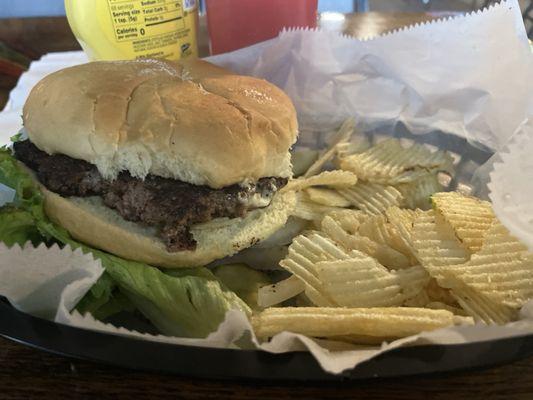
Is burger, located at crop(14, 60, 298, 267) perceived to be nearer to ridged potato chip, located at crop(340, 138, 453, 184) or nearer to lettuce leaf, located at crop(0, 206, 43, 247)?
lettuce leaf, located at crop(0, 206, 43, 247)

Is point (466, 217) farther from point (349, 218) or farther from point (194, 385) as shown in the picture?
point (194, 385)

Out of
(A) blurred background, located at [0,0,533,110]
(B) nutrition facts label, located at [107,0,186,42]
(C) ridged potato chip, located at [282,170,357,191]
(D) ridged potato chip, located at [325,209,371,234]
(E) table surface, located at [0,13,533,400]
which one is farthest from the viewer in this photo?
(A) blurred background, located at [0,0,533,110]

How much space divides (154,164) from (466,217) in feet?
2.19

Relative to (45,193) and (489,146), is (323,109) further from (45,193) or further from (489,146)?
(45,193)

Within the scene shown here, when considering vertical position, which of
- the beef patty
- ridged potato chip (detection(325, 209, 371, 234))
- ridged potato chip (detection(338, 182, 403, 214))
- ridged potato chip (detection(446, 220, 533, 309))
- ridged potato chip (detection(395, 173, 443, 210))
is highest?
the beef patty

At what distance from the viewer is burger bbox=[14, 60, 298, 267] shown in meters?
1.10

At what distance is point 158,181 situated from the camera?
1123mm

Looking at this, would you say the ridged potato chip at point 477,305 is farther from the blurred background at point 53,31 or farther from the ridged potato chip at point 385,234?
the blurred background at point 53,31

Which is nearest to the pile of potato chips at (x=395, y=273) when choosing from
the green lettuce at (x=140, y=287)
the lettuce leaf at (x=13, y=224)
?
the green lettuce at (x=140, y=287)

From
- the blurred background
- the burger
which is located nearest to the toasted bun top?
the burger

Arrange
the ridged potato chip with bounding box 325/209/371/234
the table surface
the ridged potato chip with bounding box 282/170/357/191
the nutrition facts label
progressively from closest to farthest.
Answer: the table surface < the ridged potato chip with bounding box 325/209/371/234 < the ridged potato chip with bounding box 282/170/357/191 < the nutrition facts label

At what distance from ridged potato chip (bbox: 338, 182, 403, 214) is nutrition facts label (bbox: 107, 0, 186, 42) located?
28.2 inches

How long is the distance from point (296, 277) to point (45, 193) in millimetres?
565

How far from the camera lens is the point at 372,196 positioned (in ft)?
4.78
